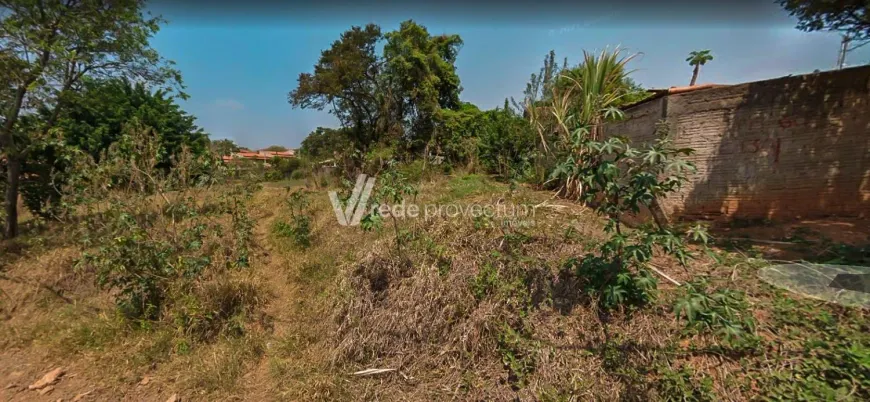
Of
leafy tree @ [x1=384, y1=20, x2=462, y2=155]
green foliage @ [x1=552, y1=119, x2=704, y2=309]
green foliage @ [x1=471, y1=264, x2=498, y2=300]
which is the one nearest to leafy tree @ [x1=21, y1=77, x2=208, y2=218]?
green foliage @ [x1=471, y1=264, x2=498, y2=300]

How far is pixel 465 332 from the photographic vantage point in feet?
6.95

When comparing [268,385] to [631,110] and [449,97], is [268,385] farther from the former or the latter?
[449,97]

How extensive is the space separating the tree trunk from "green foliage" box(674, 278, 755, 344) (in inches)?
339

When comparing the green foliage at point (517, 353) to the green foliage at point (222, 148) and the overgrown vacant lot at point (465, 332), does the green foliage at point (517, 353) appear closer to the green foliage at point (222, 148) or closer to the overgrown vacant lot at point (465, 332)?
the overgrown vacant lot at point (465, 332)

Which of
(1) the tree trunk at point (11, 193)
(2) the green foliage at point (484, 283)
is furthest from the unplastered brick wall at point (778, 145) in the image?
(1) the tree trunk at point (11, 193)

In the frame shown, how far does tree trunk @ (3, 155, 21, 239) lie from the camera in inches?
189

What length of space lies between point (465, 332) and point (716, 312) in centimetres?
140

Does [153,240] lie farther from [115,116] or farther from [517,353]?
[115,116]

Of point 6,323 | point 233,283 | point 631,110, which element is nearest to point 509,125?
point 631,110

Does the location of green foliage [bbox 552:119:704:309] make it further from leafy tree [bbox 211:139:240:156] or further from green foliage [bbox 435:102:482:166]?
green foliage [bbox 435:102:482:166]

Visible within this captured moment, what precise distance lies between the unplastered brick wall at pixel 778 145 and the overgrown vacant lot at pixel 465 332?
15.8 inches

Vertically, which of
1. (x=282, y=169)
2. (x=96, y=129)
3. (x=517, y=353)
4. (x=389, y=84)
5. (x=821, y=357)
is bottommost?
(x=517, y=353)

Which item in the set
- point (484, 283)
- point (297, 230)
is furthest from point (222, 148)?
point (484, 283)

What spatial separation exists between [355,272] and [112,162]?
3056 millimetres
